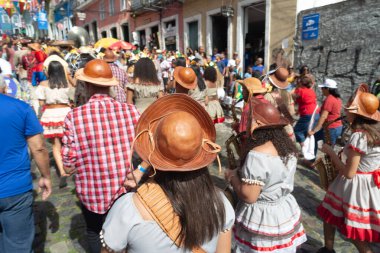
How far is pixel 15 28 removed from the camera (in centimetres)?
4831

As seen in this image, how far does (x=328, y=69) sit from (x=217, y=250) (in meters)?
9.12

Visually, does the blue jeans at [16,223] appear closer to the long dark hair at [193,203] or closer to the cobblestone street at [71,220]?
the cobblestone street at [71,220]

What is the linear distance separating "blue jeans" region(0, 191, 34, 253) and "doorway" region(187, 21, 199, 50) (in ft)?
47.6

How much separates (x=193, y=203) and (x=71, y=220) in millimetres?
2851

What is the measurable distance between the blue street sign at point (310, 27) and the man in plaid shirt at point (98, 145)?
8.87 meters

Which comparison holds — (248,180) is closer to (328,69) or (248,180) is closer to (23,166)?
(23,166)

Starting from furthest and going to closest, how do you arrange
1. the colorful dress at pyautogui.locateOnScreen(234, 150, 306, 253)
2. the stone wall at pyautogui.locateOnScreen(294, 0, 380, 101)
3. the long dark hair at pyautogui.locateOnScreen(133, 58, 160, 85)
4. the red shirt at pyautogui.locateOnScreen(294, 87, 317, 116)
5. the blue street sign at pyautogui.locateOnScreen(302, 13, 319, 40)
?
the blue street sign at pyautogui.locateOnScreen(302, 13, 319, 40) → the stone wall at pyautogui.locateOnScreen(294, 0, 380, 101) → the red shirt at pyautogui.locateOnScreen(294, 87, 317, 116) → the long dark hair at pyautogui.locateOnScreen(133, 58, 160, 85) → the colorful dress at pyautogui.locateOnScreen(234, 150, 306, 253)

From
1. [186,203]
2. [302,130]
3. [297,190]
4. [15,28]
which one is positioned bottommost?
[297,190]

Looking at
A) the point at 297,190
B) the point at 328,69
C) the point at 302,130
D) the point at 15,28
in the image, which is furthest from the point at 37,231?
the point at 15,28

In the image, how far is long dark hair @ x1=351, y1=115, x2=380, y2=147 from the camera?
2.31 meters

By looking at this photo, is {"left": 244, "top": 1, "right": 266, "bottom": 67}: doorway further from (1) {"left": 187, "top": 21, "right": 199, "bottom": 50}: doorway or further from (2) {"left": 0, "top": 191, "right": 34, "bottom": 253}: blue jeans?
(2) {"left": 0, "top": 191, "right": 34, "bottom": 253}: blue jeans

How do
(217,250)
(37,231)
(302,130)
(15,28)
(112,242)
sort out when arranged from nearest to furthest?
(112,242) < (217,250) < (37,231) < (302,130) < (15,28)

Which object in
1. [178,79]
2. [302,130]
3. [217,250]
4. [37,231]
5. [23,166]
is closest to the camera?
[217,250]

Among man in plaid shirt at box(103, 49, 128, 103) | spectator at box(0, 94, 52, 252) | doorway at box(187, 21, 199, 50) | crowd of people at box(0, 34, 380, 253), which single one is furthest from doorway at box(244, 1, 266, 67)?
spectator at box(0, 94, 52, 252)
